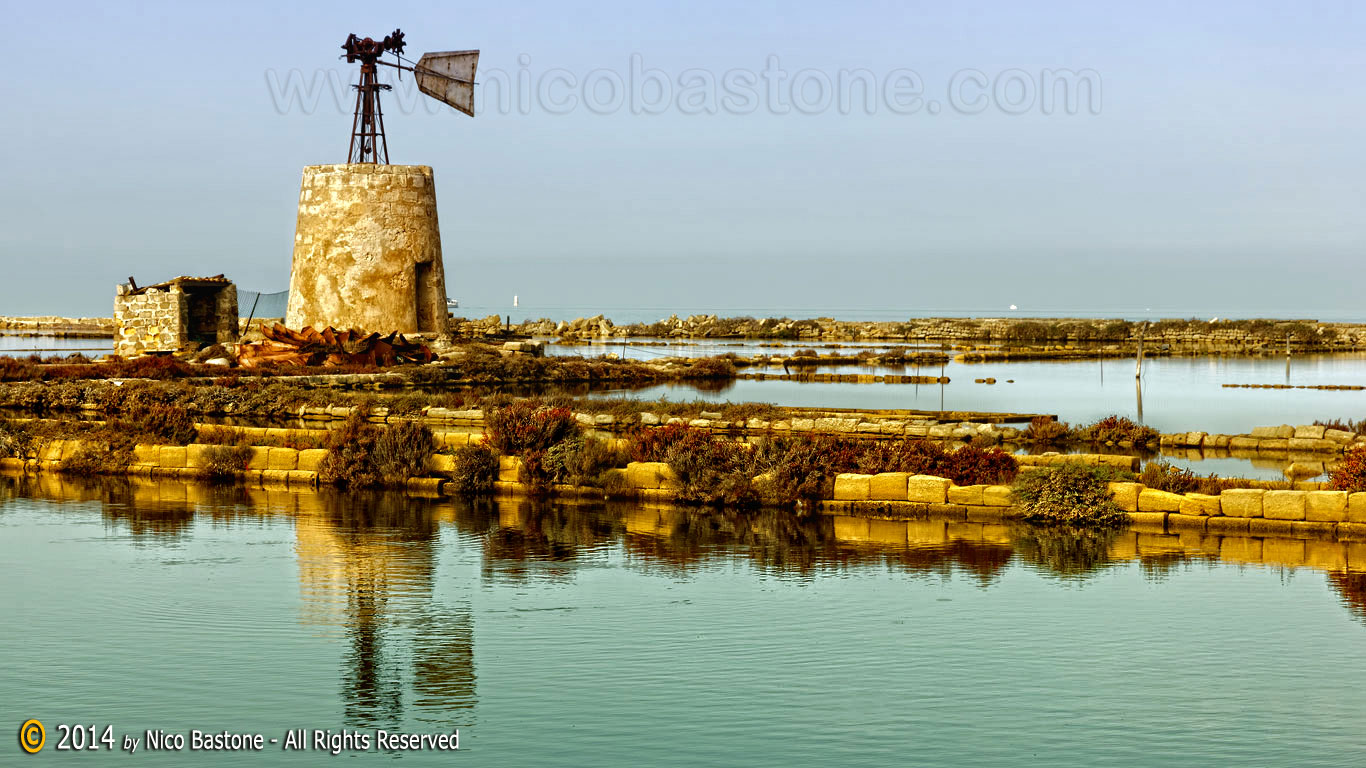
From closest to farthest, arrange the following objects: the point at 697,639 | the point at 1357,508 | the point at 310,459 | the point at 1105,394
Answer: the point at 697,639 < the point at 1357,508 < the point at 310,459 < the point at 1105,394

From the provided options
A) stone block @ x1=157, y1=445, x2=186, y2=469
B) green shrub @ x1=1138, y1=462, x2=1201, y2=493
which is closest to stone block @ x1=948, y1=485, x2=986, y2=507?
green shrub @ x1=1138, y1=462, x2=1201, y2=493

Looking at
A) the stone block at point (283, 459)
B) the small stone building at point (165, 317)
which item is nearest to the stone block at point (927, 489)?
the stone block at point (283, 459)

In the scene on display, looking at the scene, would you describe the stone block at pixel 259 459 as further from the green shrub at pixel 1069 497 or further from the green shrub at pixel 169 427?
the green shrub at pixel 1069 497

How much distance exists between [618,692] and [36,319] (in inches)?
2523

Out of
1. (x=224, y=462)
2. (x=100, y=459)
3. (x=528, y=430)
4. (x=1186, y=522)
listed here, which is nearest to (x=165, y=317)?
(x=100, y=459)

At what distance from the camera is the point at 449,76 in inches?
1110

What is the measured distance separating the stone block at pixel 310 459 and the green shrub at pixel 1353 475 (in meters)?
9.26

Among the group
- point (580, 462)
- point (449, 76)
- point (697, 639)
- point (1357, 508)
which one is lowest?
point (697, 639)

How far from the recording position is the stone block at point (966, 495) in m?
11.3

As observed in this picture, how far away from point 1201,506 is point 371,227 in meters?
20.1

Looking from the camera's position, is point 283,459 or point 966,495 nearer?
point 966,495

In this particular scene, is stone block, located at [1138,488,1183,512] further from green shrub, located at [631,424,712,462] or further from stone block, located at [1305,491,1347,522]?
green shrub, located at [631,424,712,462]

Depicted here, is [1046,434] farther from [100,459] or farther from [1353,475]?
[100,459]

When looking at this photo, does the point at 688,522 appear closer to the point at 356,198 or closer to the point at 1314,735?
the point at 1314,735
